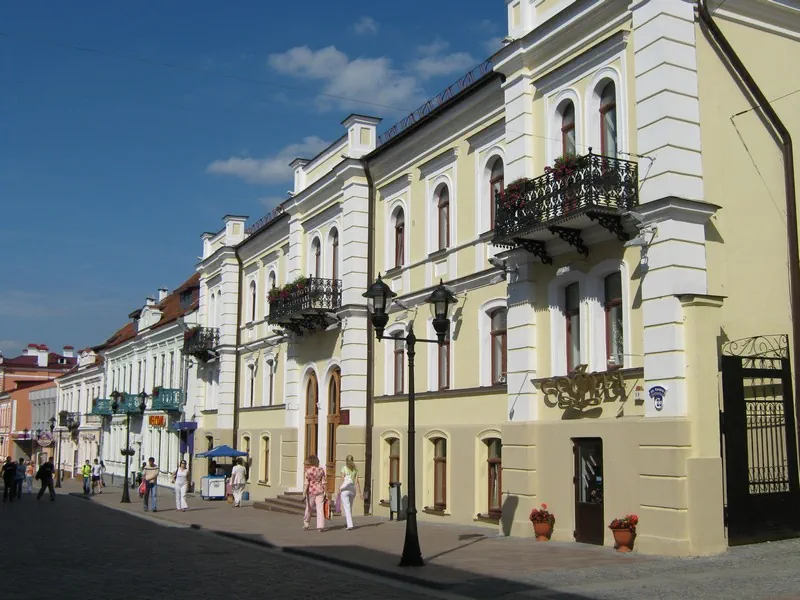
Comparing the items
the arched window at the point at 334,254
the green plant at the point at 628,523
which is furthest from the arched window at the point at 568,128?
the arched window at the point at 334,254

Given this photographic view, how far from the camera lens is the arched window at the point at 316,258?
2993 cm

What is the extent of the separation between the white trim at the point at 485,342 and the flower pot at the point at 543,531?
4230 millimetres

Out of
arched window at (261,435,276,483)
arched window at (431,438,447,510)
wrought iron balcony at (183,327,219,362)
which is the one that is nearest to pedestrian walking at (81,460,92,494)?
wrought iron balcony at (183,327,219,362)

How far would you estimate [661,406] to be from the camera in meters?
15.2

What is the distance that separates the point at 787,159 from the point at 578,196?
427cm

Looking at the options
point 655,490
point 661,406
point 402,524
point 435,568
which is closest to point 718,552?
point 655,490

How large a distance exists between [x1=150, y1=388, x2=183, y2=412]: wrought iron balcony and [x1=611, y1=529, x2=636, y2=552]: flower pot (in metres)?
31.4

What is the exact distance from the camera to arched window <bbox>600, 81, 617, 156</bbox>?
17172 mm

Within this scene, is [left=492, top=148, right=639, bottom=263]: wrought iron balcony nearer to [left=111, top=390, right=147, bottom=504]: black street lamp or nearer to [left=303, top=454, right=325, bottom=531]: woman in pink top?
[left=303, top=454, right=325, bottom=531]: woman in pink top

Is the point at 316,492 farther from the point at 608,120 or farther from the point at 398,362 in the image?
the point at 608,120

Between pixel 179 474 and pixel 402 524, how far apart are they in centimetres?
954

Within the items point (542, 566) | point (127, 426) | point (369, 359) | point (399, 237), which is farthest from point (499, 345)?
point (127, 426)

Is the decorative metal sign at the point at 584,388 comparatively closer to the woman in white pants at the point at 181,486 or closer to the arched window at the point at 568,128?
the arched window at the point at 568,128

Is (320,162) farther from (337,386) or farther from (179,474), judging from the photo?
(179,474)
